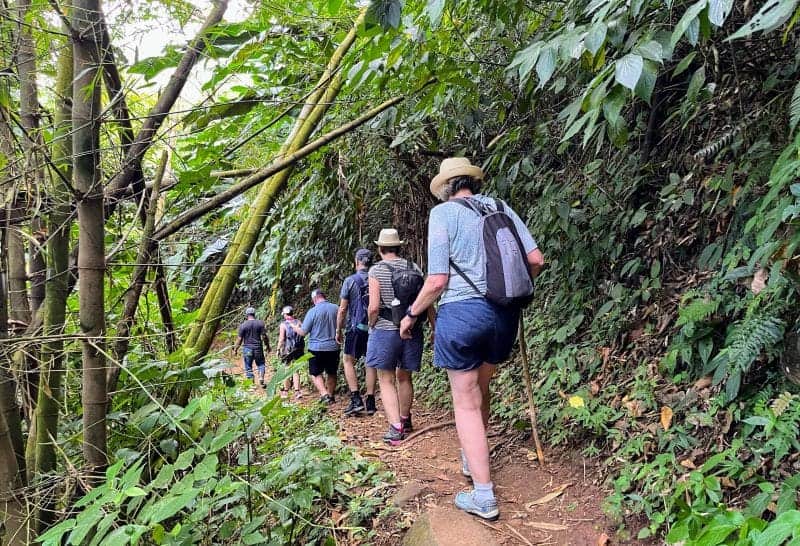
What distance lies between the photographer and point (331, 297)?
880cm

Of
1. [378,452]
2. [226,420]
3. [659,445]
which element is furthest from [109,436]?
[659,445]

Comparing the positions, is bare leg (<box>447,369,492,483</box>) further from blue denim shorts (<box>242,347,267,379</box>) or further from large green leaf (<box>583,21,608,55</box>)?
blue denim shorts (<box>242,347,267,379</box>)

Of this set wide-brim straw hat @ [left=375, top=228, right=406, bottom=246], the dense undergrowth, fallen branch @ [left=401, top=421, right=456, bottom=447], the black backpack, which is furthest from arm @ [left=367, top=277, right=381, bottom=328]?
the dense undergrowth

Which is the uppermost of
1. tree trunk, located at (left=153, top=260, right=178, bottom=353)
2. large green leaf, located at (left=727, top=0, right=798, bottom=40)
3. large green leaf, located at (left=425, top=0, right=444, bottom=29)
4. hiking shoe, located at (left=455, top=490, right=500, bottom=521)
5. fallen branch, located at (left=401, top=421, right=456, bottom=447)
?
large green leaf, located at (left=425, top=0, right=444, bottom=29)

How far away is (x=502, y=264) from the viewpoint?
256cm

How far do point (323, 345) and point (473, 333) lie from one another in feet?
13.4

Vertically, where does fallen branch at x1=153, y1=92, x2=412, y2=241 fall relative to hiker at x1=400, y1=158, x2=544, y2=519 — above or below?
above

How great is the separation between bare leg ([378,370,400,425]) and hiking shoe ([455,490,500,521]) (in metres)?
1.54

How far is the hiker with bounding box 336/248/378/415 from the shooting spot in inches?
214

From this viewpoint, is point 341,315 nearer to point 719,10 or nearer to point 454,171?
point 454,171

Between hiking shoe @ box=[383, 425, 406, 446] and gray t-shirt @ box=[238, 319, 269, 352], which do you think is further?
gray t-shirt @ box=[238, 319, 269, 352]

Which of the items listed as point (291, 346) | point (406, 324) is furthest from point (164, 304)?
point (291, 346)

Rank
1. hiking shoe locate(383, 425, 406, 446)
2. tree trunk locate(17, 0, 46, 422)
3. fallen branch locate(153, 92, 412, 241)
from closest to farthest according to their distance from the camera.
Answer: tree trunk locate(17, 0, 46, 422) → fallen branch locate(153, 92, 412, 241) → hiking shoe locate(383, 425, 406, 446)

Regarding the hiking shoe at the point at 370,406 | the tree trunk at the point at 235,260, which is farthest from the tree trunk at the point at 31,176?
the hiking shoe at the point at 370,406
